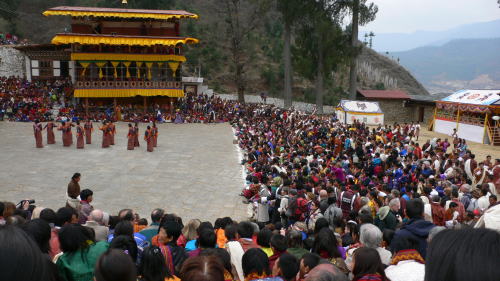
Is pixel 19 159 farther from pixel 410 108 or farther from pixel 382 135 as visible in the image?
pixel 410 108

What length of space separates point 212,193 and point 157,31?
73.4 ft

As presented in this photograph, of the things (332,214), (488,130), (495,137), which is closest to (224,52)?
(488,130)

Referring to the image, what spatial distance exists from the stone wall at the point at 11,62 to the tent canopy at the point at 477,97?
112 ft

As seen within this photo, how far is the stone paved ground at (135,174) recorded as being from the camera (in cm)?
1087

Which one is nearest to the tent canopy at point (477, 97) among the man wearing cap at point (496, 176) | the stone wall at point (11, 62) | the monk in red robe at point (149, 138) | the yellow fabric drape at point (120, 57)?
the man wearing cap at point (496, 176)

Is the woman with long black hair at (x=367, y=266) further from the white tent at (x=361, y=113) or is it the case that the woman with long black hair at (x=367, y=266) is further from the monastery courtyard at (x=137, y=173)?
the white tent at (x=361, y=113)

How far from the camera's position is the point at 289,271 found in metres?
3.68

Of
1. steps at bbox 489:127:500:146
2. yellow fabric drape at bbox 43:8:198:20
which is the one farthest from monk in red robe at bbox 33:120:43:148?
steps at bbox 489:127:500:146

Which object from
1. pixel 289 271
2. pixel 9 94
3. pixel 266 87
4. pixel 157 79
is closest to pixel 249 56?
pixel 266 87

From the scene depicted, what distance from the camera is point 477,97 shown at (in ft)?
77.2

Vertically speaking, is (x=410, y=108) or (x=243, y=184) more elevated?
(x=410, y=108)

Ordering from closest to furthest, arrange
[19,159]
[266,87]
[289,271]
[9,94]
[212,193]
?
[289,271], [212,193], [19,159], [9,94], [266,87]

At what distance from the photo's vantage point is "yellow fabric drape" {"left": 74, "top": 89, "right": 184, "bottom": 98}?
27859 millimetres

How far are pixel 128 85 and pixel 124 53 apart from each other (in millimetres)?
2422
